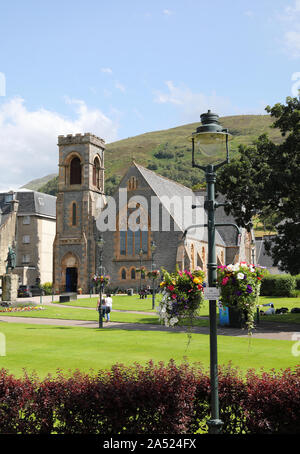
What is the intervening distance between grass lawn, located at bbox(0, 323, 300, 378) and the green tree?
9069 mm

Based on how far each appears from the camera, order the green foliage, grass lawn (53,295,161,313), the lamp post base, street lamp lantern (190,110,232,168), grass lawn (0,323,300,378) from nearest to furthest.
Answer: the lamp post base < street lamp lantern (190,110,232,168) < grass lawn (0,323,300,378) < grass lawn (53,295,161,313) < the green foliage

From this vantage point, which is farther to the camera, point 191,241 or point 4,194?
point 4,194

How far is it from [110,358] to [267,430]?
969 centimetres

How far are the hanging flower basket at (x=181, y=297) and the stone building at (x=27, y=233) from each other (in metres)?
64.3

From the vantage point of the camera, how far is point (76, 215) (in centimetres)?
6241

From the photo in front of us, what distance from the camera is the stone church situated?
5884cm

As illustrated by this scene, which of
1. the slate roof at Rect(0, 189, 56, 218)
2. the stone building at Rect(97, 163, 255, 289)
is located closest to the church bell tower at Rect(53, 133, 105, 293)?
the stone building at Rect(97, 163, 255, 289)

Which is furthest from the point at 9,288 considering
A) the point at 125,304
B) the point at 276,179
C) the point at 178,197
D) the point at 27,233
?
the point at 27,233

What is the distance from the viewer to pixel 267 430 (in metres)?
7.91

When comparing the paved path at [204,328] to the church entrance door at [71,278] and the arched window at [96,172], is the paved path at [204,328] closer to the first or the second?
the church entrance door at [71,278]

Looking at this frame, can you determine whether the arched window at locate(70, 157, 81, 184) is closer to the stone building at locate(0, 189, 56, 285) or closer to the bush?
the stone building at locate(0, 189, 56, 285)

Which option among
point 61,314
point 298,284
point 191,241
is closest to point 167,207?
point 191,241

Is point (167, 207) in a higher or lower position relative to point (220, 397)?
higher

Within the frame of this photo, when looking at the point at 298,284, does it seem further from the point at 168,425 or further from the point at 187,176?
the point at 187,176
